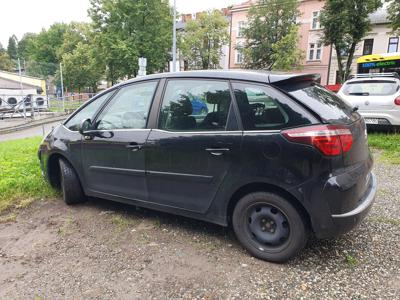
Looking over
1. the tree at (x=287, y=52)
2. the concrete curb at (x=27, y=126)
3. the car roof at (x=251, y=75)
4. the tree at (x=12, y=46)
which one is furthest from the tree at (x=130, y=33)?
the tree at (x=12, y=46)

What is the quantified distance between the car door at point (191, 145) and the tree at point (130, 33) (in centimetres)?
2606

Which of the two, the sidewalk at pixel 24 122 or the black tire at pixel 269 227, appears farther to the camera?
the sidewalk at pixel 24 122

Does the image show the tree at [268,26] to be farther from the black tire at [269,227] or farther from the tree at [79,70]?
the black tire at [269,227]

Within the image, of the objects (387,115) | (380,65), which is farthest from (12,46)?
(387,115)

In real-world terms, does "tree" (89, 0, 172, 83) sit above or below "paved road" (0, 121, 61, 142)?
above

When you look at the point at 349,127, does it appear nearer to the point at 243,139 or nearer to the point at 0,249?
the point at 243,139

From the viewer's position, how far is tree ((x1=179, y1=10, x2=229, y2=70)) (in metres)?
38.0

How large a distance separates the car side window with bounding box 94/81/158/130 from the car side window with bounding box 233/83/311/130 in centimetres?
105

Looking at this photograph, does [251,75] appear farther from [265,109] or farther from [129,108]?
[129,108]

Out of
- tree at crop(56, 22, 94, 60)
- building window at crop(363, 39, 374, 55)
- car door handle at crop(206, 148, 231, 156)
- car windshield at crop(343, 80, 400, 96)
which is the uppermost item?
tree at crop(56, 22, 94, 60)

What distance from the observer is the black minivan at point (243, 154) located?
8.21 ft

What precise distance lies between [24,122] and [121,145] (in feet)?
71.0

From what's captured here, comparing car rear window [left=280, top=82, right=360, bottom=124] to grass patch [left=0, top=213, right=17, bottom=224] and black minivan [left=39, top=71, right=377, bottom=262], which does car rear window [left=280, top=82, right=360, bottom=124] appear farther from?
grass patch [left=0, top=213, right=17, bottom=224]

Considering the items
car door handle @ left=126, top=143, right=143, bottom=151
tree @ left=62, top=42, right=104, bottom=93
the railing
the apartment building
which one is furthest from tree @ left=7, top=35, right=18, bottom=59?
car door handle @ left=126, top=143, right=143, bottom=151
